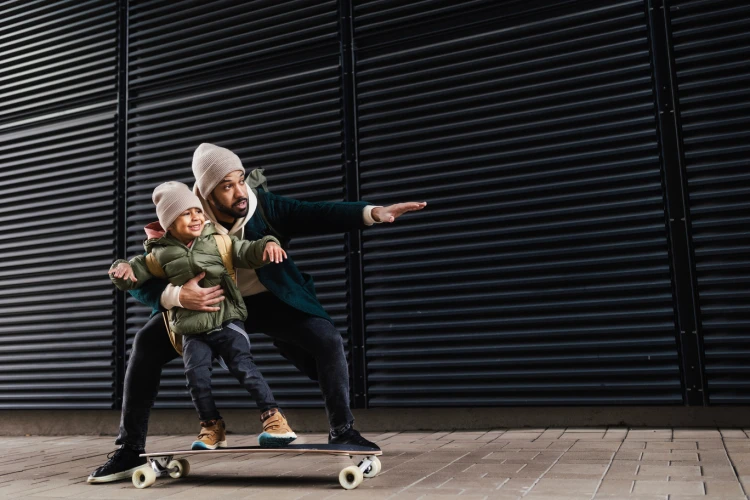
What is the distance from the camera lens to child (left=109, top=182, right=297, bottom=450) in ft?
9.52

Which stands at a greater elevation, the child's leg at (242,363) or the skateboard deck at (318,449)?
the child's leg at (242,363)

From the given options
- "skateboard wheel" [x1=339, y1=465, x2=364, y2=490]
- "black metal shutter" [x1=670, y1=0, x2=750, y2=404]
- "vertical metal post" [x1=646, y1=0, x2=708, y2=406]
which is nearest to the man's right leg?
"skateboard wheel" [x1=339, y1=465, x2=364, y2=490]

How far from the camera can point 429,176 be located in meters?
4.82

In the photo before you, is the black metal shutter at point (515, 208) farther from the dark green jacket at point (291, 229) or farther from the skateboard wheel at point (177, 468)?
the skateboard wheel at point (177, 468)

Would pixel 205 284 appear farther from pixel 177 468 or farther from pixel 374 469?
pixel 374 469

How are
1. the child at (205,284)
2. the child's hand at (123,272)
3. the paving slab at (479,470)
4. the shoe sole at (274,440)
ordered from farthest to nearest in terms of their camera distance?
the child's hand at (123,272)
the child at (205,284)
the shoe sole at (274,440)
the paving slab at (479,470)

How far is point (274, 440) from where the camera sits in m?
2.81

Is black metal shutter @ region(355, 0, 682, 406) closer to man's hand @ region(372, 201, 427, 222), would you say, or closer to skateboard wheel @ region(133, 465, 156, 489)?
man's hand @ region(372, 201, 427, 222)

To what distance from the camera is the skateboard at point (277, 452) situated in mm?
2689

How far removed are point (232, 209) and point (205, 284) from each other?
1.27ft

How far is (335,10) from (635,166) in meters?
2.53

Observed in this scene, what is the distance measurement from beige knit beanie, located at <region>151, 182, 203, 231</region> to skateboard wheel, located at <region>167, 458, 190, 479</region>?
3.48ft

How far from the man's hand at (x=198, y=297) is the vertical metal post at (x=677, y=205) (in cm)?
279

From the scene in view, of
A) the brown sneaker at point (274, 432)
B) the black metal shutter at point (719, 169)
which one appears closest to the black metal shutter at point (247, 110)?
the brown sneaker at point (274, 432)
